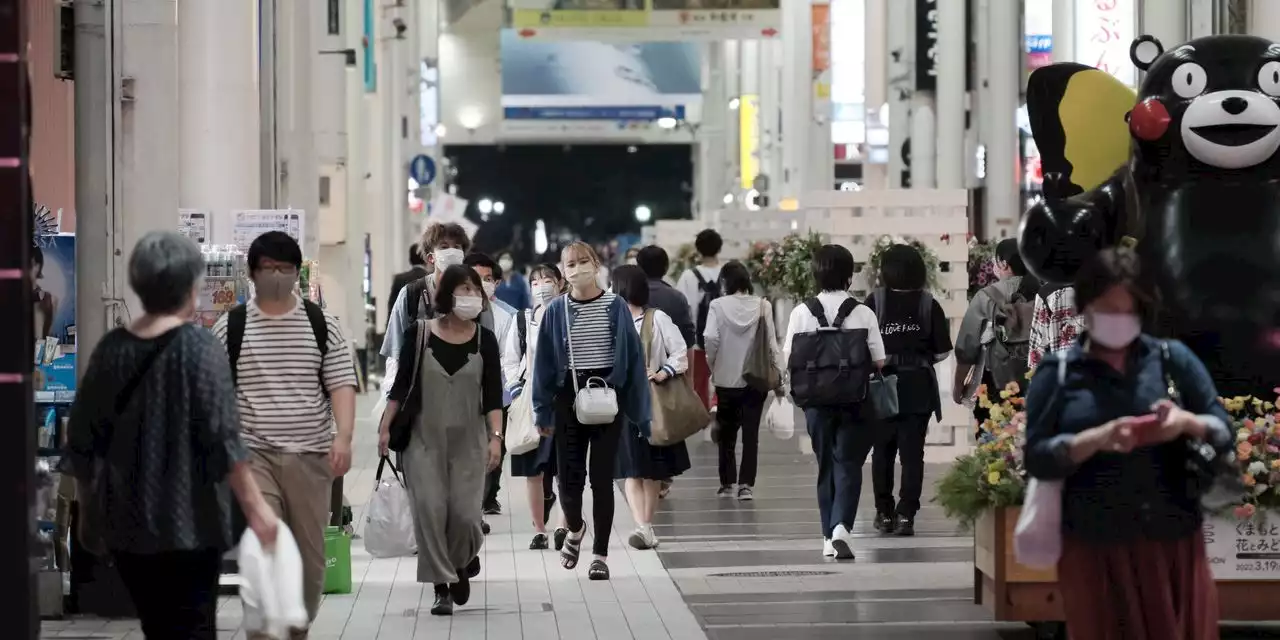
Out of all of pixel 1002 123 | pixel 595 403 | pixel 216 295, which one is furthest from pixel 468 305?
pixel 1002 123

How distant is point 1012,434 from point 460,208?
67.5 ft

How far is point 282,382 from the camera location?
23.3ft

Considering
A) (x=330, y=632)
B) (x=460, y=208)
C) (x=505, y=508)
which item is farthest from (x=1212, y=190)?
(x=460, y=208)

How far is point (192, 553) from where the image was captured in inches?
217

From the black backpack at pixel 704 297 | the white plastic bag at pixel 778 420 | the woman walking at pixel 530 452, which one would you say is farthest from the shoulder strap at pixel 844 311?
the black backpack at pixel 704 297

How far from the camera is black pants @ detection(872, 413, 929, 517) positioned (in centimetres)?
1156

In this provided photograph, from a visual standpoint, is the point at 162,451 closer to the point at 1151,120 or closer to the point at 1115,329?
the point at 1115,329

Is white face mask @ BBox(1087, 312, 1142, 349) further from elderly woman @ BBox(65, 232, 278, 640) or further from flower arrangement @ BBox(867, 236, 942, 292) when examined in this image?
flower arrangement @ BBox(867, 236, 942, 292)

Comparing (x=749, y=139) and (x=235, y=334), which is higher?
(x=749, y=139)

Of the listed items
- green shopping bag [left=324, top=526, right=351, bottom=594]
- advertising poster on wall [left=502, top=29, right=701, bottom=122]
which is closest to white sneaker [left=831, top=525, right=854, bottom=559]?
green shopping bag [left=324, top=526, right=351, bottom=594]

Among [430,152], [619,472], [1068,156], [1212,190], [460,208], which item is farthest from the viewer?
[430,152]

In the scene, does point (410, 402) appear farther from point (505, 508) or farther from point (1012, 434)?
point (505, 508)

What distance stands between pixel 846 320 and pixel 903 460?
130 cm

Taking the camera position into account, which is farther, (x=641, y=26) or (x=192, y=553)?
(x=641, y=26)
